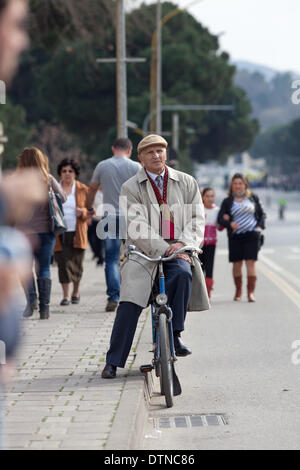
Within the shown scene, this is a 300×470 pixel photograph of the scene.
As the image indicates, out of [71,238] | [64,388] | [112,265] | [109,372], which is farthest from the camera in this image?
[71,238]

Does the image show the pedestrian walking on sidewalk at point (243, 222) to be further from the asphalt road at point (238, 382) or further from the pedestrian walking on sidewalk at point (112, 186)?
the pedestrian walking on sidewalk at point (112, 186)

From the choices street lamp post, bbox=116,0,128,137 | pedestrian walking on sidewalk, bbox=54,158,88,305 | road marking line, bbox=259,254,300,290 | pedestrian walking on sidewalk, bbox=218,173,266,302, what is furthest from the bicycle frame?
street lamp post, bbox=116,0,128,137

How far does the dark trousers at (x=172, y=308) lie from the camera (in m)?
6.88

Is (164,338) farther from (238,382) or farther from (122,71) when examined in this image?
(122,71)

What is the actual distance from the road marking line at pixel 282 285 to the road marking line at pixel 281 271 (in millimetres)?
137

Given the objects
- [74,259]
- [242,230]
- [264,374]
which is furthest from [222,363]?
[242,230]

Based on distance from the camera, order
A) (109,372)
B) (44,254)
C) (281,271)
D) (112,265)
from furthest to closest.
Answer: (281,271) < (112,265) < (44,254) < (109,372)

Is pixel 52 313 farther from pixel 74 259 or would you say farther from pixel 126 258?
pixel 126 258

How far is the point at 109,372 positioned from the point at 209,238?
6.04 m

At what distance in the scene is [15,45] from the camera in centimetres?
289

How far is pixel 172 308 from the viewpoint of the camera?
6945 mm

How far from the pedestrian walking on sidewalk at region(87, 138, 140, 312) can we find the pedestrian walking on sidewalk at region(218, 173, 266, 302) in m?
2.57

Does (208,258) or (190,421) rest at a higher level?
(208,258)

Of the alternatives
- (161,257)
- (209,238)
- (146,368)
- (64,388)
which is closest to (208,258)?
(209,238)
